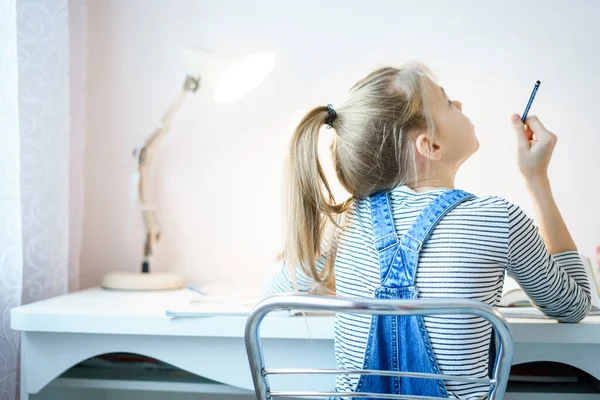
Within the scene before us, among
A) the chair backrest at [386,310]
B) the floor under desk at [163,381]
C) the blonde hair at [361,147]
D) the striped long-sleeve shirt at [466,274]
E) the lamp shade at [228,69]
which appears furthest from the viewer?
the lamp shade at [228,69]

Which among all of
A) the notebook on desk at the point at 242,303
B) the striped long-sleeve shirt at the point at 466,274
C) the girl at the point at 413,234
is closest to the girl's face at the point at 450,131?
the girl at the point at 413,234

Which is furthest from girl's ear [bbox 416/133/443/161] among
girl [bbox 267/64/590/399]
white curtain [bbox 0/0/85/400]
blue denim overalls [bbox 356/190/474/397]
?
white curtain [bbox 0/0/85/400]

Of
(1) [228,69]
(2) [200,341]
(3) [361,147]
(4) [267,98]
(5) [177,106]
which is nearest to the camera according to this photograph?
(3) [361,147]

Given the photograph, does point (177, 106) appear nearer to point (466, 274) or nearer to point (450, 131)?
point (450, 131)

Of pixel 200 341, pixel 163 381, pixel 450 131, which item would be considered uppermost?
pixel 450 131

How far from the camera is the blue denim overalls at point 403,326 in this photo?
895 millimetres

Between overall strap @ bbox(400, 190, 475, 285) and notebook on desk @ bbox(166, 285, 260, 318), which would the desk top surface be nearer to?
notebook on desk @ bbox(166, 285, 260, 318)

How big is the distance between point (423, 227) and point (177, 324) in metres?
0.47

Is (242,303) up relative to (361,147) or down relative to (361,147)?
down

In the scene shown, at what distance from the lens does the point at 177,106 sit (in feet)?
4.86

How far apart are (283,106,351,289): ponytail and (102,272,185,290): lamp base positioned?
0.51 metres

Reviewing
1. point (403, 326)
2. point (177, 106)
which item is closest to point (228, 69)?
point (177, 106)

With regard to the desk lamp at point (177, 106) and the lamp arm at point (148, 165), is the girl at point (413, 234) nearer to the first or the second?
the desk lamp at point (177, 106)

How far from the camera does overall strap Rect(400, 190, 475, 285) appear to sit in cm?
91
